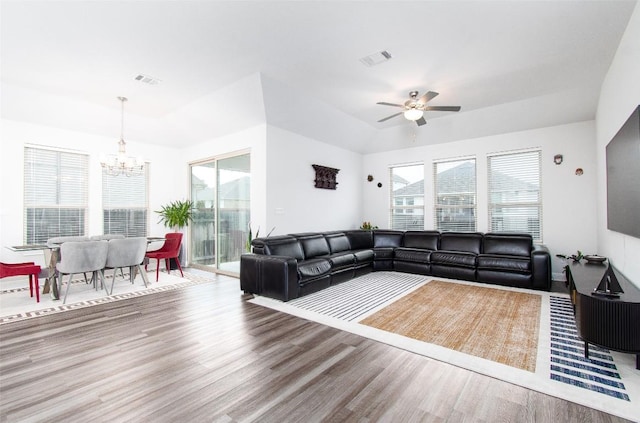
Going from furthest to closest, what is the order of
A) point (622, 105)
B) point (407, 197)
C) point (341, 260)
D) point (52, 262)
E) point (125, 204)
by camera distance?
1. point (407, 197)
2. point (125, 204)
3. point (341, 260)
4. point (52, 262)
5. point (622, 105)

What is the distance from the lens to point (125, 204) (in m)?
6.70

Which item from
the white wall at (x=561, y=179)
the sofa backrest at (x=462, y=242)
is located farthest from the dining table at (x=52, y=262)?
the white wall at (x=561, y=179)

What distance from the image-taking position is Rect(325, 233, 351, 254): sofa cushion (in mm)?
6031

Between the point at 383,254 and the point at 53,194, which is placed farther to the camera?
the point at 383,254

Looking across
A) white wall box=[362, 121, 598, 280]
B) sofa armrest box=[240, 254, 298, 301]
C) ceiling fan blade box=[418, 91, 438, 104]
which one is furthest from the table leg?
white wall box=[362, 121, 598, 280]

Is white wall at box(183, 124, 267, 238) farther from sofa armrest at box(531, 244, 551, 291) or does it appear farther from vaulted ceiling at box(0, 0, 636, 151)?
sofa armrest at box(531, 244, 551, 291)

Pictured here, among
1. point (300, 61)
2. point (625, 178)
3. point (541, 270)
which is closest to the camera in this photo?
point (625, 178)

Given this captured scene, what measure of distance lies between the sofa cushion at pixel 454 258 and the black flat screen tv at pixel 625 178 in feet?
6.93

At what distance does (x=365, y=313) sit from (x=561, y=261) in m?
4.41

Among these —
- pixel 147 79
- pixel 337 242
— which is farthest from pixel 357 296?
pixel 147 79

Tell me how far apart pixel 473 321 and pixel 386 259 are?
3.00 metres

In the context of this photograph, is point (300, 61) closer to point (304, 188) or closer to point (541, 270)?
point (304, 188)

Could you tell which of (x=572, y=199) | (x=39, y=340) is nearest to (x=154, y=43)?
(x=39, y=340)

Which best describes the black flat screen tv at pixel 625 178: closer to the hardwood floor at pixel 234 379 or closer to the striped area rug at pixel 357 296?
the hardwood floor at pixel 234 379
